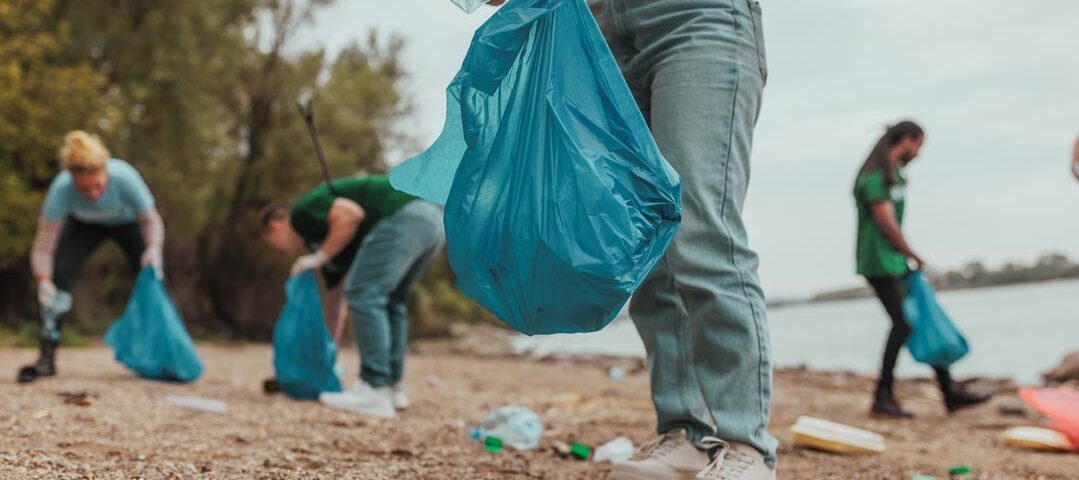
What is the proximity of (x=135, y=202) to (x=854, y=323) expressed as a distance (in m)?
15.4

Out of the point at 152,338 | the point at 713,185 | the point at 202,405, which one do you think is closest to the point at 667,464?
the point at 713,185

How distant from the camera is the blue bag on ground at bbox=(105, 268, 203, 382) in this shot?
4.59 meters

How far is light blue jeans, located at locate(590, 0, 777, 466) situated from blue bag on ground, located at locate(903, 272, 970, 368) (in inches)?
107

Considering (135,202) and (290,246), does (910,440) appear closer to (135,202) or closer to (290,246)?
(290,246)

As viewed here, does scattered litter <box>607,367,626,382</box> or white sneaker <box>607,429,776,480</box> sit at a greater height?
white sneaker <box>607,429,776,480</box>

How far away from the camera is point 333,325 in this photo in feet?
13.7

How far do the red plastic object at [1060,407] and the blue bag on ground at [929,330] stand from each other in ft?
3.01

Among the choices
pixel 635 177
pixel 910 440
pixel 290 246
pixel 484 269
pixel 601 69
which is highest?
pixel 601 69

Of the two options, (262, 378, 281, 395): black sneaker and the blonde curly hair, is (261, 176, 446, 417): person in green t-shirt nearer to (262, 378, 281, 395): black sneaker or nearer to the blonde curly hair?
(262, 378, 281, 395): black sneaker

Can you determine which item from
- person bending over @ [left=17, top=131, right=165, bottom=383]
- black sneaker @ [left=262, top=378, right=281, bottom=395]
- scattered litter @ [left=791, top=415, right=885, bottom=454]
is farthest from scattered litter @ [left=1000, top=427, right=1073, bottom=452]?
person bending over @ [left=17, top=131, right=165, bottom=383]

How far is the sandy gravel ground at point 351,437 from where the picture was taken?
209 centimetres

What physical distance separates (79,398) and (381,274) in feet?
Answer: 4.23

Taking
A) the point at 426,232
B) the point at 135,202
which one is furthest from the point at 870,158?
the point at 135,202

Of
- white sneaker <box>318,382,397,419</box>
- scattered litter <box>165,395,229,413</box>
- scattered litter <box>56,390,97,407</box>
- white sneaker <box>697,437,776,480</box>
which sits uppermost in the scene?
white sneaker <box>697,437,776,480</box>
